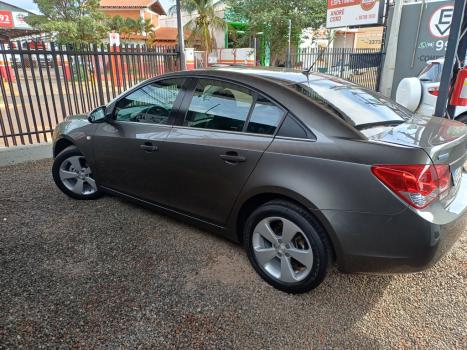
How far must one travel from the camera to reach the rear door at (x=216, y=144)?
8.39 ft

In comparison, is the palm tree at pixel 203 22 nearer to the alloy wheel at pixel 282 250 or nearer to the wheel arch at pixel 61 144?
the wheel arch at pixel 61 144

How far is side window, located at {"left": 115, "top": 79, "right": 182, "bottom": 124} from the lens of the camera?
3.18 meters

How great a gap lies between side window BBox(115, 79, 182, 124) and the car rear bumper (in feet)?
5.79

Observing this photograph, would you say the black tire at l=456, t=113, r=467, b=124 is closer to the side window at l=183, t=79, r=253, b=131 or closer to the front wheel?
the front wheel

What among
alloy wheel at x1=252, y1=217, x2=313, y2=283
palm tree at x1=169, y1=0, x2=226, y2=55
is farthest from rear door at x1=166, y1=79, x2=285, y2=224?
palm tree at x1=169, y1=0, x2=226, y2=55

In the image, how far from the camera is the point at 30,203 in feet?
13.6

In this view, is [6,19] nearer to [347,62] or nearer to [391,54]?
[347,62]

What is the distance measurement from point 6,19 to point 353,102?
105ft

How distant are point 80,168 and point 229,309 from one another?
102 inches

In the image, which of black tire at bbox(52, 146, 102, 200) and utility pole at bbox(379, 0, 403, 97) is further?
utility pole at bbox(379, 0, 403, 97)

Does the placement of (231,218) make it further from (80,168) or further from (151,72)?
(151,72)

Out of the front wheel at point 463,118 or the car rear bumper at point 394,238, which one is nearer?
the car rear bumper at point 394,238

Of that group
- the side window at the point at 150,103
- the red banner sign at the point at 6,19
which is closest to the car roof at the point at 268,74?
the side window at the point at 150,103

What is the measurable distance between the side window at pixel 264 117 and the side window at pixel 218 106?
0.24 feet
